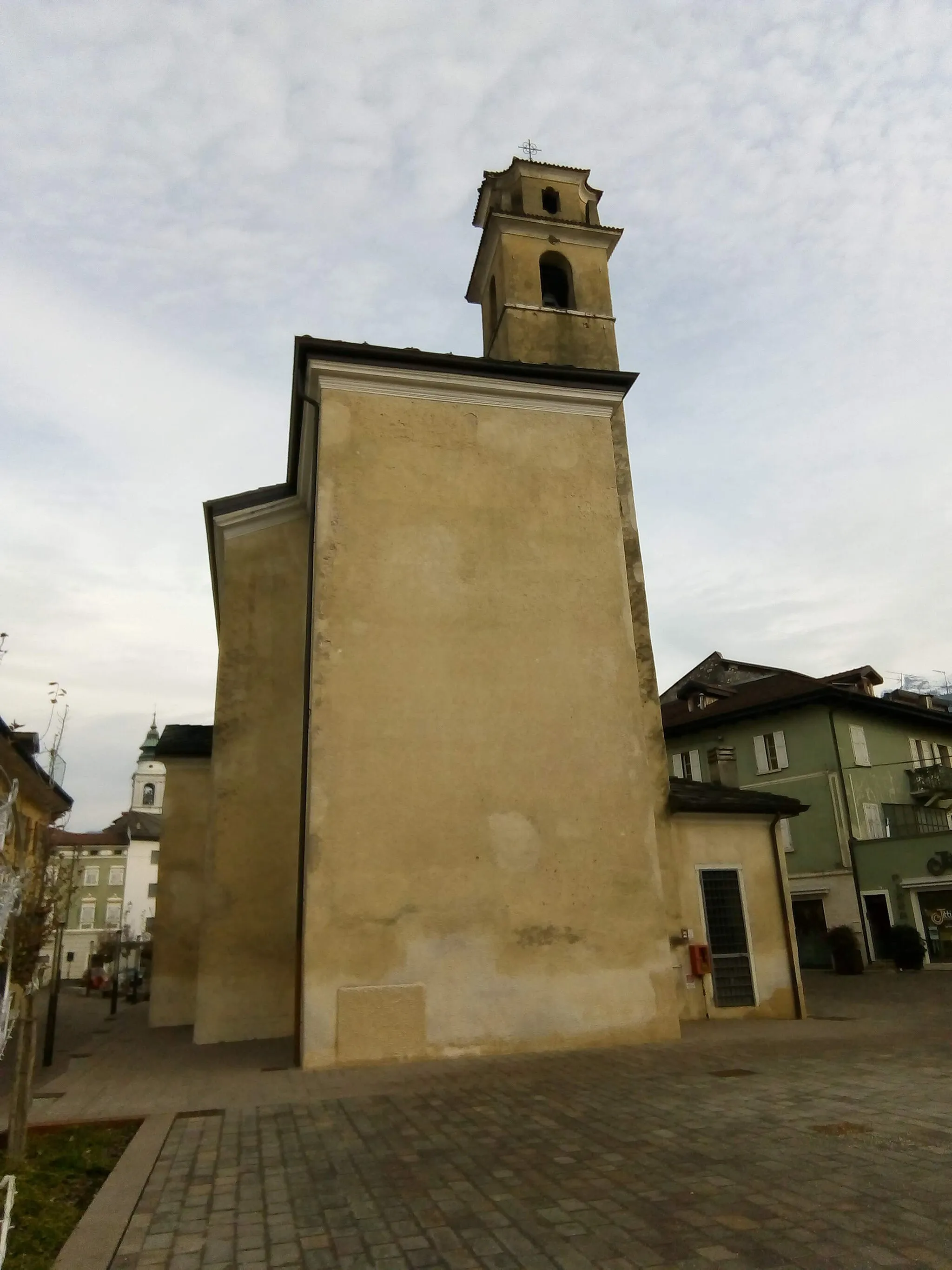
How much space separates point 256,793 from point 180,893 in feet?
11.8

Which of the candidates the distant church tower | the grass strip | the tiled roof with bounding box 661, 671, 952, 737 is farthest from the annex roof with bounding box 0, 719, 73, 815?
the distant church tower

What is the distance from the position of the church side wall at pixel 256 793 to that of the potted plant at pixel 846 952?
18.5m

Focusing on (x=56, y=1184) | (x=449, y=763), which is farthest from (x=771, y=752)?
(x=56, y=1184)

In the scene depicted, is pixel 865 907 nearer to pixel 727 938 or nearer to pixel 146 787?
pixel 727 938

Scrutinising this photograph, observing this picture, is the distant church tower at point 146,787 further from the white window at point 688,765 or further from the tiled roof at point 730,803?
the tiled roof at point 730,803

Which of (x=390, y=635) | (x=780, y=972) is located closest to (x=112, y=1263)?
(x=390, y=635)

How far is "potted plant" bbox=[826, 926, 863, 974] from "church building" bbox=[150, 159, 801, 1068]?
13.3m

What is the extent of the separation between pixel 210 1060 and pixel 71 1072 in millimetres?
1658

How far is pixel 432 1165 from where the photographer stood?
5621 millimetres

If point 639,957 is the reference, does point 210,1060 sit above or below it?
below

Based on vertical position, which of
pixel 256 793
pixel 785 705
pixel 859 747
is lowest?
pixel 256 793

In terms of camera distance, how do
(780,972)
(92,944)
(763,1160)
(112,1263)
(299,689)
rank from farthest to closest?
1. (92,944)
2. (299,689)
3. (780,972)
4. (763,1160)
5. (112,1263)

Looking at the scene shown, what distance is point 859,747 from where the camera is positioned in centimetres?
2853

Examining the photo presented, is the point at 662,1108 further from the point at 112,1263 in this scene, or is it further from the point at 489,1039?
the point at 112,1263
